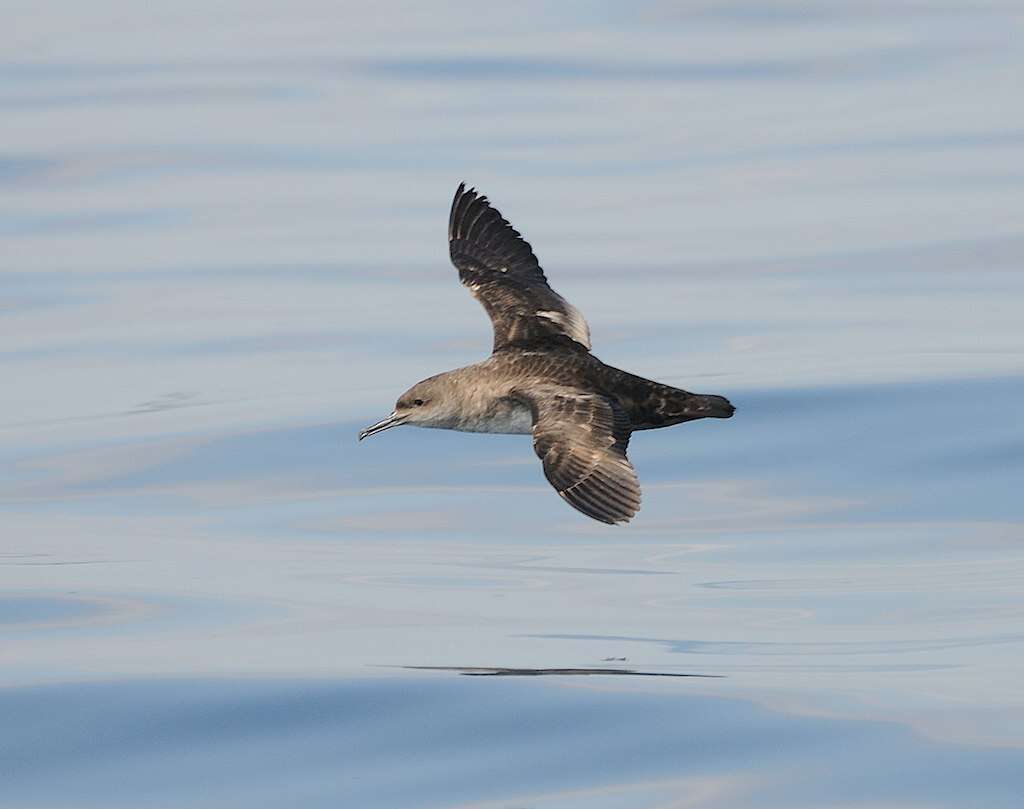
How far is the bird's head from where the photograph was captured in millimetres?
9930

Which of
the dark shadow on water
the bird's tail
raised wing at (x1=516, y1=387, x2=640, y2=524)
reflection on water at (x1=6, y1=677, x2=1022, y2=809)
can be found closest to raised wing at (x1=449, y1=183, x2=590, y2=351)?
the bird's tail

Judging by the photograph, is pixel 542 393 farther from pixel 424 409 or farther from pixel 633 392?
pixel 424 409

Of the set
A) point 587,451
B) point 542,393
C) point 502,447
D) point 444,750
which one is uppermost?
point 502,447

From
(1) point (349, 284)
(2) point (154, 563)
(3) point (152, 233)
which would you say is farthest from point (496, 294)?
(3) point (152, 233)

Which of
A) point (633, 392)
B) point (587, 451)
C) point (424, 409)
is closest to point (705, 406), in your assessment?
point (633, 392)

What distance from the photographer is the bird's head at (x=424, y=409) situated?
9.93 meters

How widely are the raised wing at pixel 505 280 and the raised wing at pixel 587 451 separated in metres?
1.29

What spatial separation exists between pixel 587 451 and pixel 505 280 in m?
A: 2.60

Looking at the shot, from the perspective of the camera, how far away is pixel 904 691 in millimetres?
8867

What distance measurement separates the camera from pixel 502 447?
1298 cm

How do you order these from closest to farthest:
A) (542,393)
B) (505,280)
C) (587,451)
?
(587,451), (542,393), (505,280)

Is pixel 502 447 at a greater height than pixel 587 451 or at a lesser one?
greater

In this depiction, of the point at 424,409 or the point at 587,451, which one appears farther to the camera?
the point at 424,409

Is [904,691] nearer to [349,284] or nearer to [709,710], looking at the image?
[709,710]
